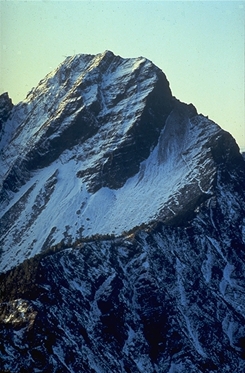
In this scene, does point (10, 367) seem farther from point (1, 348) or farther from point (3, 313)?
point (3, 313)

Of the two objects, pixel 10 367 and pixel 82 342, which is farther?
pixel 82 342

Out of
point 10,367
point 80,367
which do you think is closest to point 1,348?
point 10,367

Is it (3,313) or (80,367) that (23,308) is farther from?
(80,367)

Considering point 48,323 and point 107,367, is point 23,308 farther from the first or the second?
point 107,367

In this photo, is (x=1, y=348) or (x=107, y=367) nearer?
(x=1, y=348)

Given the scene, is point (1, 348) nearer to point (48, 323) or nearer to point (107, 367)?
point (48, 323)

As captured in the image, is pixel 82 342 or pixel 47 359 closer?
pixel 47 359

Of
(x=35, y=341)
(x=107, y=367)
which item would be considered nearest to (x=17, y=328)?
(x=35, y=341)
